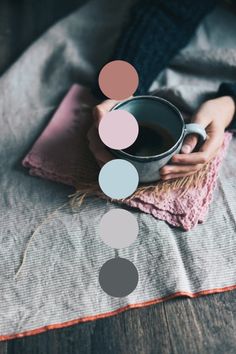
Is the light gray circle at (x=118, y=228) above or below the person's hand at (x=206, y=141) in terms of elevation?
below

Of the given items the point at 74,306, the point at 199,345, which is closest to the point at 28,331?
the point at 74,306

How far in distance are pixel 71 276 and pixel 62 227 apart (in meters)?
0.06

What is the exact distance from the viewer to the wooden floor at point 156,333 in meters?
0.48

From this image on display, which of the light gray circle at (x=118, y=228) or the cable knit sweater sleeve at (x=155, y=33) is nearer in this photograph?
the light gray circle at (x=118, y=228)

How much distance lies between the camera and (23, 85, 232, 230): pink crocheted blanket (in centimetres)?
56

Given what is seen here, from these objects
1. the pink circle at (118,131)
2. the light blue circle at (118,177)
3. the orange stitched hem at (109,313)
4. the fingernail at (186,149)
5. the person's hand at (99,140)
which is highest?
the pink circle at (118,131)

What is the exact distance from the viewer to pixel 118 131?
482mm

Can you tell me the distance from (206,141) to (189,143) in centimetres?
4

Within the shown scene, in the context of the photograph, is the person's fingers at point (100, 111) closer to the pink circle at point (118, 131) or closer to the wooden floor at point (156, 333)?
the pink circle at point (118, 131)

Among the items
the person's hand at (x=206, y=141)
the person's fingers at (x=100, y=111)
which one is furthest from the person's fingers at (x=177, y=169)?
the person's fingers at (x=100, y=111)

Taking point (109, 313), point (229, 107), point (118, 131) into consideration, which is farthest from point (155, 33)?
point (109, 313)

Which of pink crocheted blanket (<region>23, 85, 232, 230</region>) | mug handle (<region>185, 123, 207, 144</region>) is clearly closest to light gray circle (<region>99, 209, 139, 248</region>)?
pink crocheted blanket (<region>23, 85, 232, 230</region>)

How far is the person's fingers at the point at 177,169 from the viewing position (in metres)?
0.54

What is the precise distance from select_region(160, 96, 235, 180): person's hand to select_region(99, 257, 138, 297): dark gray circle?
112mm
